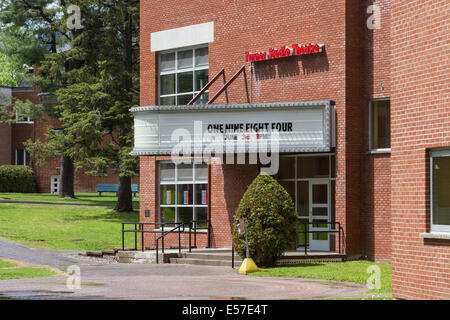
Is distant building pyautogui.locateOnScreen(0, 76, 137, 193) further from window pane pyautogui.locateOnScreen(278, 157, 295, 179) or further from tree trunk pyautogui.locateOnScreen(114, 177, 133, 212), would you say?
window pane pyautogui.locateOnScreen(278, 157, 295, 179)

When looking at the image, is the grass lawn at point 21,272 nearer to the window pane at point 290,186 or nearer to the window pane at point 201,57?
the window pane at point 290,186

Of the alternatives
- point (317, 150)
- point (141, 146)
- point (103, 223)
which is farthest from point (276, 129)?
point (103, 223)

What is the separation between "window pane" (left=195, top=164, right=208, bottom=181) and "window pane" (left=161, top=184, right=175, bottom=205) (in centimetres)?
148

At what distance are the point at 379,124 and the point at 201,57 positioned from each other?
26.1 ft

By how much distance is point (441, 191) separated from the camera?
1341cm

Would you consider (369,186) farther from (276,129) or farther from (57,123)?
(57,123)

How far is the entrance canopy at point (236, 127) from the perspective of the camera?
23234 mm

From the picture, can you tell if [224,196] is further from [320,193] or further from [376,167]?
[376,167]

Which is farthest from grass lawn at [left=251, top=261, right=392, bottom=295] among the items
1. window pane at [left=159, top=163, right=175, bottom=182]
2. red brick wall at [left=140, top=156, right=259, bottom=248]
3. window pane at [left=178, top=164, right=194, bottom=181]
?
window pane at [left=159, top=163, right=175, bottom=182]

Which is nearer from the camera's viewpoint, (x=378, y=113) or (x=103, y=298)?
(x=103, y=298)

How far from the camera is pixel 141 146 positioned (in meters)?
25.8

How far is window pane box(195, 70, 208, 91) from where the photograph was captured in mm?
28028

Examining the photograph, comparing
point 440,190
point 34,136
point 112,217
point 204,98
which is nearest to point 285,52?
point 204,98

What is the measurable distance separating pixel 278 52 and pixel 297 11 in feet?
4.87
